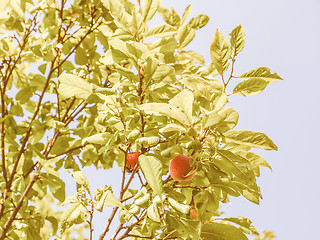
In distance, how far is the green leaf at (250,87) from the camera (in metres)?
1.16

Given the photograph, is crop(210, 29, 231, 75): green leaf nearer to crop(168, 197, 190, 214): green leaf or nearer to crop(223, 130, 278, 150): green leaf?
crop(223, 130, 278, 150): green leaf

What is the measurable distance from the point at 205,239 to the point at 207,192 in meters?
0.23

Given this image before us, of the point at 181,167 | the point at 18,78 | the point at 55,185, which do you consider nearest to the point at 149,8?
the point at 181,167

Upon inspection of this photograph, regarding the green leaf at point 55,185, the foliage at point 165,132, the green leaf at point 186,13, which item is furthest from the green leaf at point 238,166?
the green leaf at point 55,185

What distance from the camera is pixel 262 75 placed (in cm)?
118

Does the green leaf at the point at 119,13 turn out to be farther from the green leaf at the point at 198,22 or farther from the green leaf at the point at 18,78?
the green leaf at the point at 18,78

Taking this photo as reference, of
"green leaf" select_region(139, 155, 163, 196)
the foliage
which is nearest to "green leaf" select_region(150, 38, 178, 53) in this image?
the foliage

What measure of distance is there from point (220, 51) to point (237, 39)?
8cm

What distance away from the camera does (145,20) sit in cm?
144

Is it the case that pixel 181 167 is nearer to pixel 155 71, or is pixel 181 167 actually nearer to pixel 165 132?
pixel 165 132

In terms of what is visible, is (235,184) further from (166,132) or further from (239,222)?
(166,132)

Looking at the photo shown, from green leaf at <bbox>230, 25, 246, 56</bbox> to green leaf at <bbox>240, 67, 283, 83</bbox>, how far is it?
0.10 m

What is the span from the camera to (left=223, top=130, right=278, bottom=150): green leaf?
109cm

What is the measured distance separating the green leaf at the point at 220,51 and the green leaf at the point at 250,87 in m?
0.09
